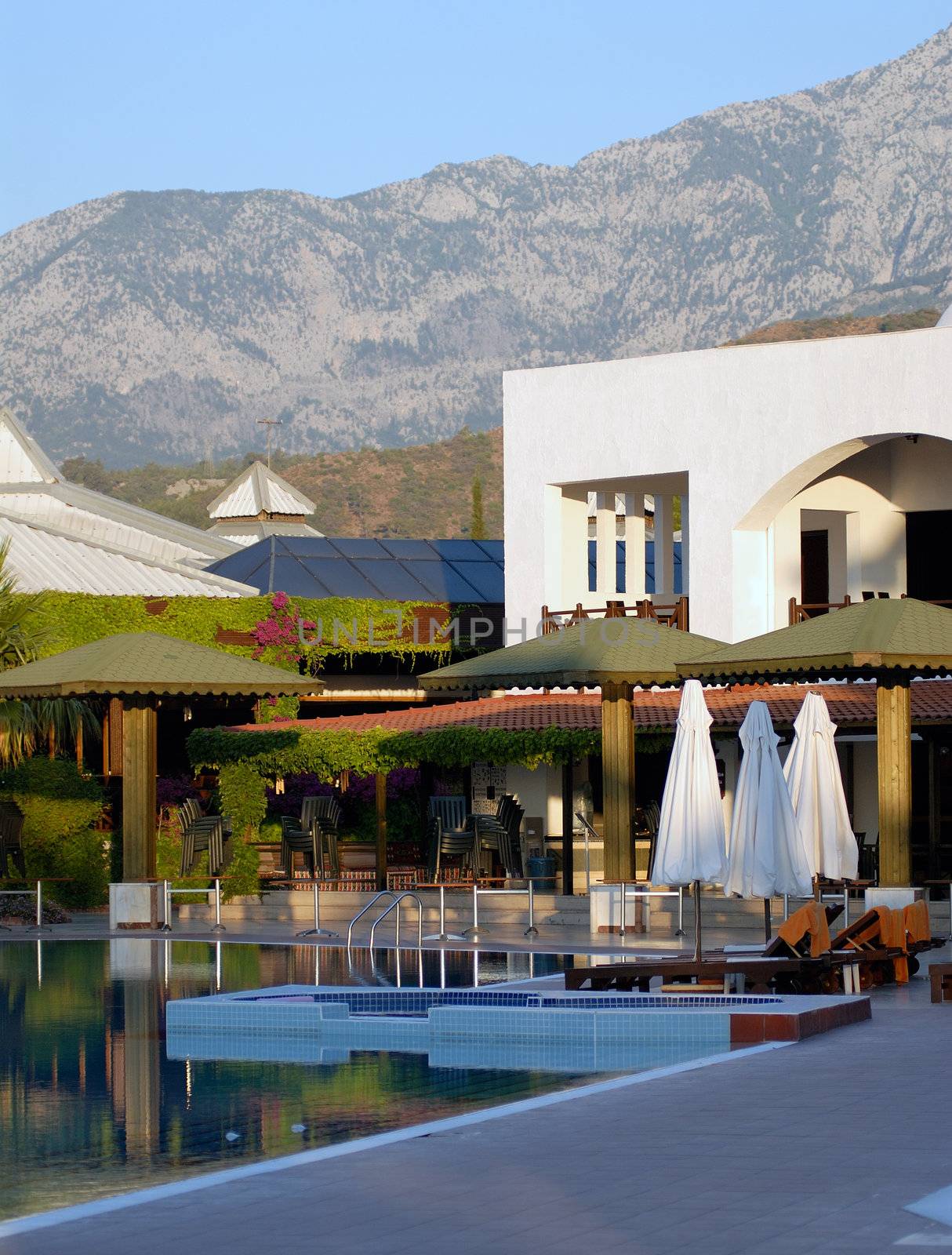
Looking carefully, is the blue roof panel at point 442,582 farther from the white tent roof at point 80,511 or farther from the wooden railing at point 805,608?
the wooden railing at point 805,608

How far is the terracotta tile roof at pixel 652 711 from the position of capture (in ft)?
87.1

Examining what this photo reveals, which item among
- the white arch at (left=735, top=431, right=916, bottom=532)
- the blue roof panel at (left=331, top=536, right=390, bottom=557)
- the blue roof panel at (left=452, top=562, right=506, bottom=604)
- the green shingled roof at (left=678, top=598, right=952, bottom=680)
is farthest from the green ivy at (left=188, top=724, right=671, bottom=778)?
the blue roof panel at (left=331, top=536, right=390, bottom=557)

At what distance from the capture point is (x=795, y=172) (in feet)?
601

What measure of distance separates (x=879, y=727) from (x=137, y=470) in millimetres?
108902

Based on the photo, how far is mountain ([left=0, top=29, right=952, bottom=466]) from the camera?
167375 mm

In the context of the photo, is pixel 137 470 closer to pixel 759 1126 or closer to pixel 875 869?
pixel 875 869

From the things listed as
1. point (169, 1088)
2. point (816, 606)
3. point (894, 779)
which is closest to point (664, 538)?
point (816, 606)

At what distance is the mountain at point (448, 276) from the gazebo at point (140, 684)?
136 metres

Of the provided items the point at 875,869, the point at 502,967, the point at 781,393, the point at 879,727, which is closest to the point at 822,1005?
the point at 502,967

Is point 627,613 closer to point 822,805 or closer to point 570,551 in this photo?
point 570,551

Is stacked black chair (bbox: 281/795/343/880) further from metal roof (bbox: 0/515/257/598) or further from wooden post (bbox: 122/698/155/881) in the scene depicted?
metal roof (bbox: 0/515/257/598)

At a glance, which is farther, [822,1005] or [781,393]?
[781,393]

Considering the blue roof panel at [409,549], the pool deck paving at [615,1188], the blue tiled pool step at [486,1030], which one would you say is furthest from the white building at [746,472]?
the pool deck paving at [615,1188]

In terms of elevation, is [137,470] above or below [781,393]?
above
